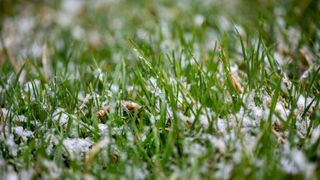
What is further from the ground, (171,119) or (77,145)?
(171,119)

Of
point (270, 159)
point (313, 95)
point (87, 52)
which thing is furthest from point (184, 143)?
point (87, 52)

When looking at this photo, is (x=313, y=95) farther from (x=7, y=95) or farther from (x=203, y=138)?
(x=7, y=95)

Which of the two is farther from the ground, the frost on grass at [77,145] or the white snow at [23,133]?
the white snow at [23,133]

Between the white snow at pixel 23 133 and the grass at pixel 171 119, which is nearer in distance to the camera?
the grass at pixel 171 119

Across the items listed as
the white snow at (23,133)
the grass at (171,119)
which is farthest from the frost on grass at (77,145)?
the white snow at (23,133)

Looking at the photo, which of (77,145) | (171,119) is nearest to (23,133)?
(77,145)

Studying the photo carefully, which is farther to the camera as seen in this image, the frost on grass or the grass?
the frost on grass

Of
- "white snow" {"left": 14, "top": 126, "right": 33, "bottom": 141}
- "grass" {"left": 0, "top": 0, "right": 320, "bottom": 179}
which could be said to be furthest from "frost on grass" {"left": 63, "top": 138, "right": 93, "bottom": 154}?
"white snow" {"left": 14, "top": 126, "right": 33, "bottom": 141}

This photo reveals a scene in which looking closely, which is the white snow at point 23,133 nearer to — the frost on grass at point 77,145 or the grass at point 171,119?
the grass at point 171,119

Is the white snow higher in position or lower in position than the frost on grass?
higher

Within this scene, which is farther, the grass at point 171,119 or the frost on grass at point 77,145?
the frost on grass at point 77,145

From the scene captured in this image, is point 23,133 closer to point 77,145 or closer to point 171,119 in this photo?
point 77,145

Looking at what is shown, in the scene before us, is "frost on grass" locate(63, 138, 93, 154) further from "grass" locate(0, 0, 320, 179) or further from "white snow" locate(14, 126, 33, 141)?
"white snow" locate(14, 126, 33, 141)
